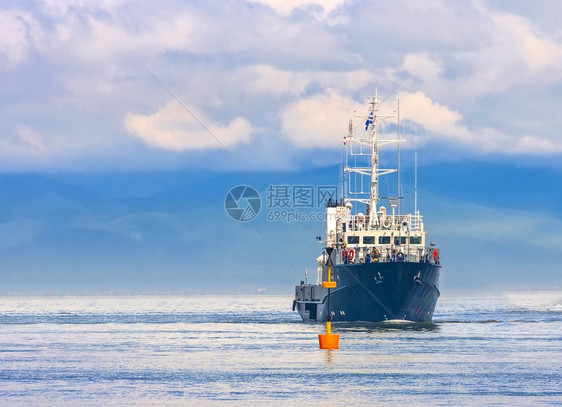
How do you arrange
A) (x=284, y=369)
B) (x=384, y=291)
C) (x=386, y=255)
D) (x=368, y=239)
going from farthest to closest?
1. (x=368, y=239)
2. (x=386, y=255)
3. (x=384, y=291)
4. (x=284, y=369)

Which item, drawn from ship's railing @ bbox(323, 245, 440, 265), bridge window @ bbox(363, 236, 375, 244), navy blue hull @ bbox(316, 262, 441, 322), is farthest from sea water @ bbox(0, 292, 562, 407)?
bridge window @ bbox(363, 236, 375, 244)

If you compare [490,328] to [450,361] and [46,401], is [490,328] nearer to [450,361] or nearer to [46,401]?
[450,361]

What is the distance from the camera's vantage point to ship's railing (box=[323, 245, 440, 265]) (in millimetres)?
94562

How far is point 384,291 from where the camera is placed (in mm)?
90500

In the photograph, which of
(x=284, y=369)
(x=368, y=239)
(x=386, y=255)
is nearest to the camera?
(x=284, y=369)

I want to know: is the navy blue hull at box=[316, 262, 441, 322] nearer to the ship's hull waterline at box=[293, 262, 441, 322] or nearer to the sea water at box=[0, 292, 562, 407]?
the ship's hull waterline at box=[293, 262, 441, 322]

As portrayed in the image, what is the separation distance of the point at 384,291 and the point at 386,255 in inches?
261

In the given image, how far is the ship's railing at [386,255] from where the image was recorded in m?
94.6

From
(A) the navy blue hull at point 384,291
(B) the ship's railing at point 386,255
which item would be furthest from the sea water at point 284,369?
(B) the ship's railing at point 386,255

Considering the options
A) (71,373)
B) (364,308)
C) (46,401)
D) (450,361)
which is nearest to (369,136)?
(364,308)

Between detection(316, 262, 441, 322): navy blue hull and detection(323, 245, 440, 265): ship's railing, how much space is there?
1.45 m

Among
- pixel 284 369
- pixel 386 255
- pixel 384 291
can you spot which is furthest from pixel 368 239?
pixel 284 369

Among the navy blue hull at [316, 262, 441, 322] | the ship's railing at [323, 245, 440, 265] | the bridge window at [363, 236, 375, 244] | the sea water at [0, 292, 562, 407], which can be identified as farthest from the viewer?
the bridge window at [363, 236, 375, 244]

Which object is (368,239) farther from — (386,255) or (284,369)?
(284,369)
